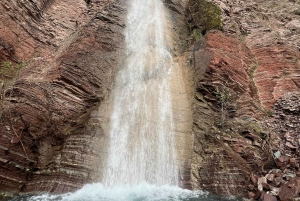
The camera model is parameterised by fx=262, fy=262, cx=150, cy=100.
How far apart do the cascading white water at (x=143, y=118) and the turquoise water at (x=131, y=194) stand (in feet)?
1.10

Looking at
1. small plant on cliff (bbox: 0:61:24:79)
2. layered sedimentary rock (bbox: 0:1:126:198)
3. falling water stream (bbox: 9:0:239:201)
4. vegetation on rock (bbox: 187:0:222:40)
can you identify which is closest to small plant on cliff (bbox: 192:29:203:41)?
vegetation on rock (bbox: 187:0:222:40)

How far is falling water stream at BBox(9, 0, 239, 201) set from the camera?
8977 millimetres

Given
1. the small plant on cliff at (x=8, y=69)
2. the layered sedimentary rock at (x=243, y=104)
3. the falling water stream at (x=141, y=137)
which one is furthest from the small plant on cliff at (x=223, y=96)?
the small plant on cliff at (x=8, y=69)

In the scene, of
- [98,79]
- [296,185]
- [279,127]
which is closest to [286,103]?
[279,127]

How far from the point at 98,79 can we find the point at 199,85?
479 cm

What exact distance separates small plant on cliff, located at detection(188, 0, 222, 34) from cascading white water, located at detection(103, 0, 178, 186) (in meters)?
2.45

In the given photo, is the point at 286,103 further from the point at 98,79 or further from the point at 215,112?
the point at 98,79

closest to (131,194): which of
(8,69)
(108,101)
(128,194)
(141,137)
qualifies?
(128,194)

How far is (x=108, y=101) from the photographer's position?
40.0ft

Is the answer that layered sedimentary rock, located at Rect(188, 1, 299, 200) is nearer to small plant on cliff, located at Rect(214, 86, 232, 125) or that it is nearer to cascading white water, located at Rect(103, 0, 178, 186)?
small plant on cliff, located at Rect(214, 86, 232, 125)

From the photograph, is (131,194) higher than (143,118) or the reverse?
the reverse

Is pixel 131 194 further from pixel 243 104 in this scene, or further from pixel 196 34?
pixel 196 34

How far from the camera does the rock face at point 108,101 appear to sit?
935cm

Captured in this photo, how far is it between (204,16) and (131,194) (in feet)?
39.4
